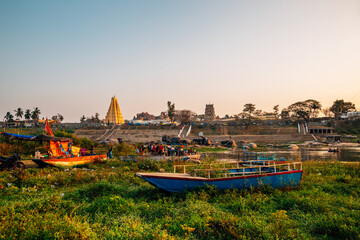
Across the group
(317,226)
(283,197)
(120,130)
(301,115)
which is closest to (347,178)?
(283,197)

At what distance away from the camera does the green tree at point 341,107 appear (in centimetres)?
8257

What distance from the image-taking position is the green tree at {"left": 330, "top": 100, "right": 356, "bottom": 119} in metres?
82.6

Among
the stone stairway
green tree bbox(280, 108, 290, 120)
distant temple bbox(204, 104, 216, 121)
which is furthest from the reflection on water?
distant temple bbox(204, 104, 216, 121)

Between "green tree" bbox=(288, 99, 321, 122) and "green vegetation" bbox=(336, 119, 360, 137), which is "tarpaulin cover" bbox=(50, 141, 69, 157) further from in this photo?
"green tree" bbox=(288, 99, 321, 122)

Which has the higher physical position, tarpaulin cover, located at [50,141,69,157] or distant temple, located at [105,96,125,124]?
distant temple, located at [105,96,125,124]

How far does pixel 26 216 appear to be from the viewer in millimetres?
5945

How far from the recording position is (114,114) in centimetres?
9975

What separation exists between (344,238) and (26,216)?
314 inches

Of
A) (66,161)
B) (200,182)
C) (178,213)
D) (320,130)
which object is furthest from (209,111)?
(178,213)

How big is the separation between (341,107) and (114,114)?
89.6 m

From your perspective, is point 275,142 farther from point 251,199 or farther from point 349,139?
point 251,199

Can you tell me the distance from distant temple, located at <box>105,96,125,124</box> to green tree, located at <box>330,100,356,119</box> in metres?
85.3

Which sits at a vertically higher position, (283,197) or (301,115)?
(301,115)

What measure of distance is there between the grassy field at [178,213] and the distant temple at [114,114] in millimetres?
90534
